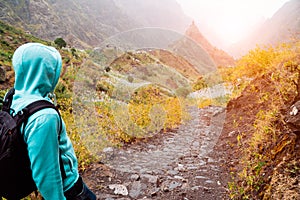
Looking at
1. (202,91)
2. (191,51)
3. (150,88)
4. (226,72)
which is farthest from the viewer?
(202,91)

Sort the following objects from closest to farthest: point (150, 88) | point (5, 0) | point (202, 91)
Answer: point (150, 88)
point (202, 91)
point (5, 0)

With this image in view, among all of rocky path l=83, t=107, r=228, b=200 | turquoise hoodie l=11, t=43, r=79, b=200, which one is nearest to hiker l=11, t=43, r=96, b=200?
turquoise hoodie l=11, t=43, r=79, b=200

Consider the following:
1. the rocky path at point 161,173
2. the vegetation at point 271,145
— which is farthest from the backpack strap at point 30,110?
the rocky path at point 161,173

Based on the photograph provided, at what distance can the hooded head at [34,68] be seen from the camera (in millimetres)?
1471

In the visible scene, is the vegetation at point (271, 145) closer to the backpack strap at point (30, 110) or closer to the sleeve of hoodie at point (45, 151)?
the sleeve of hoodie at point (45, 151)

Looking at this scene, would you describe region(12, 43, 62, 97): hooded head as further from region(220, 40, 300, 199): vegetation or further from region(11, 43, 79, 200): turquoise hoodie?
region(220, 40, 300, 199): vegetation

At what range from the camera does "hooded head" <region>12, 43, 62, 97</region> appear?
1471mm

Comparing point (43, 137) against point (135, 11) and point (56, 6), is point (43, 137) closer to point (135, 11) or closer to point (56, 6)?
point (56, 6)

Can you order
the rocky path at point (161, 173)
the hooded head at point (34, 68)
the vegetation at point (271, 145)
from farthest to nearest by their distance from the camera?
the rocky path at point (161, 173)
the vegetation at point (271, 145)
the hooded head at point (34, 68)

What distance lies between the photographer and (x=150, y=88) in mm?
10031

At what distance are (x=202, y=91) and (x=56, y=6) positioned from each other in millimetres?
156660

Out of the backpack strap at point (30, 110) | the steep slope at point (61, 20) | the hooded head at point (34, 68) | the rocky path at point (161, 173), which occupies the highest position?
the steep slope at point (61, 20)

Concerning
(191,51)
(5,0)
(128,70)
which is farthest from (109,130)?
(5,0)

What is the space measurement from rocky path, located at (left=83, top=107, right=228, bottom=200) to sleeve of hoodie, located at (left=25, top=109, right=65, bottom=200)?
6.99 ft
